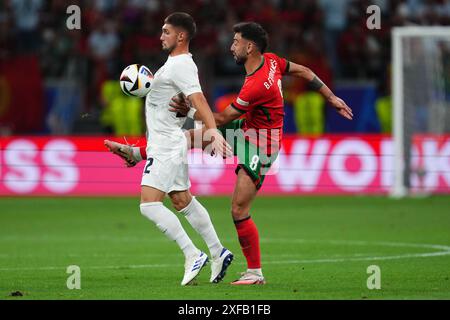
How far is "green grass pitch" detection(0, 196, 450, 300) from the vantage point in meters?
9.81

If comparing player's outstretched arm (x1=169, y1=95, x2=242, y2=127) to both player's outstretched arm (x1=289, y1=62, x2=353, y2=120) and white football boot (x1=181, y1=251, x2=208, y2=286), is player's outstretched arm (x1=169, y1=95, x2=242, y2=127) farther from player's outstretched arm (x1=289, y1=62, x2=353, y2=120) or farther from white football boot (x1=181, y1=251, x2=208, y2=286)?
white football boot (x1=181, y1=251, x2=208, y2=286)

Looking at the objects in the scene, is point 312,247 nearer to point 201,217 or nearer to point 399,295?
point 201,217

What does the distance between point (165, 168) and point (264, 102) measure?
112 centimetres

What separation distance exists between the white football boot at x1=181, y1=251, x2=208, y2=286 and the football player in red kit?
41 cm

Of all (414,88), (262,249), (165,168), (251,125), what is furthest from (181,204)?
(414,88)

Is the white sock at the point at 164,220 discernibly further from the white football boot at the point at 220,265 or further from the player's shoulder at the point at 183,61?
the player's shoulder at the point at 183,61

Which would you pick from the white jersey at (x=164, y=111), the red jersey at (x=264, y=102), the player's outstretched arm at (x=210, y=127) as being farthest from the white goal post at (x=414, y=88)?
the player's outstretched arm at (x=210, y=127)

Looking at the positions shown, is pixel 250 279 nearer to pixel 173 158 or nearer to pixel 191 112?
pixel 173 158

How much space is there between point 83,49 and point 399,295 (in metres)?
18.6

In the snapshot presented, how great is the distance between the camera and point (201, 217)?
34.5 feet

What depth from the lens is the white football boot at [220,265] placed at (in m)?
10.5

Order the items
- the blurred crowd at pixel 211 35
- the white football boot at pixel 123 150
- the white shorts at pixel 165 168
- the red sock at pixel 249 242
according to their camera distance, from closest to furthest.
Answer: the white shorts at pixel 165 168
the red sock at pixel 249 242
the white football boot at pixel 123 150
the blurred crowd at pixel 211 35

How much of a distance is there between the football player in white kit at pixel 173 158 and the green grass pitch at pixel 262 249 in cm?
33

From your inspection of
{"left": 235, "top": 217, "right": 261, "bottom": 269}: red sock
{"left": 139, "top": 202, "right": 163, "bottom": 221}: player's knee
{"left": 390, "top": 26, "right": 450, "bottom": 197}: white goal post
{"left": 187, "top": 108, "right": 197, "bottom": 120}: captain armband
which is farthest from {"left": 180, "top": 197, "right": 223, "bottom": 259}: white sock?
{"left": 390, "top": 26, "right": 450, "bottom": 197}: white goal post
